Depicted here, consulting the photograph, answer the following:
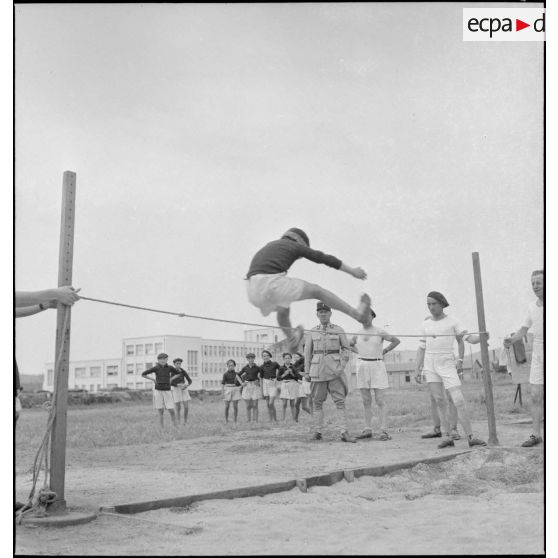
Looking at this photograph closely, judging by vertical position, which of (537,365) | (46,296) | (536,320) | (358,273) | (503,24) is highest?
(503,24)

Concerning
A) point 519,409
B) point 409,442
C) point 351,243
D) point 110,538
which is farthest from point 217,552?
point 519,409

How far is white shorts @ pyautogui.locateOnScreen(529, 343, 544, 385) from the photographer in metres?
6.59

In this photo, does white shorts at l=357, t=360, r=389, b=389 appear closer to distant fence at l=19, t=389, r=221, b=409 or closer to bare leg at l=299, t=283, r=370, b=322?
bare leg at l=299, t=283, r=370, b=322

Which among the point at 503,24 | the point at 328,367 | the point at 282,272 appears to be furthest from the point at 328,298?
the point at 328,367

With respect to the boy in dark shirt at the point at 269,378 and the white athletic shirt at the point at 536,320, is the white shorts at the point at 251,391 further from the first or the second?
the white athletic shirt at the point at 536,320

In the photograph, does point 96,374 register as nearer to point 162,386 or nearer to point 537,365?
point 162,386

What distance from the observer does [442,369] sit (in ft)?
24.7

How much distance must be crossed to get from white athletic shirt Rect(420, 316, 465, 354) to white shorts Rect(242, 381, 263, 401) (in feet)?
17.0

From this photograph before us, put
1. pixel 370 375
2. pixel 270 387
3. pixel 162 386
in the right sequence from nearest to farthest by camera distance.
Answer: pixel 370 375, pixel 162 386, pixel 270 387

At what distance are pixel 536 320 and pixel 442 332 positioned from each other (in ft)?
3.80

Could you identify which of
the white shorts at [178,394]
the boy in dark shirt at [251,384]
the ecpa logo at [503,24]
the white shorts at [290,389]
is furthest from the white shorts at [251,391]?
the ecpa logo at [503,24]

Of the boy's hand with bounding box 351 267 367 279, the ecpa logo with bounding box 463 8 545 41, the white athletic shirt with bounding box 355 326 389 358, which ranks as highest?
→ the ecpa logo with bounding box 463 8 545 41

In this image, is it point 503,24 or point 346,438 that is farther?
point 346,438

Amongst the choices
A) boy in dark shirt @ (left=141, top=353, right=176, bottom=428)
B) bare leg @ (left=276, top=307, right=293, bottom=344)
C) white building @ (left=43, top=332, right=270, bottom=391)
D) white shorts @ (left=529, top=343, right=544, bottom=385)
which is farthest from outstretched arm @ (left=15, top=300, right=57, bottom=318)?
boy in dark shirt @ (left=141, top=353, right=176, bottom=428)
